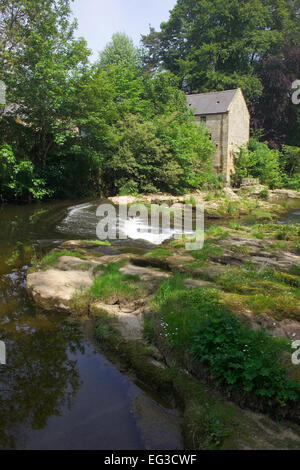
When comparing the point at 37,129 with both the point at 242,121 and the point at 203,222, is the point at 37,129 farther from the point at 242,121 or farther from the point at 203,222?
the point at 242,121

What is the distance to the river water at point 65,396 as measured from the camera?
325 cm

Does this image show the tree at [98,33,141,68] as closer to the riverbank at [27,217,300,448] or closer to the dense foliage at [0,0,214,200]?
the dense foliage at [0,0,214,200]

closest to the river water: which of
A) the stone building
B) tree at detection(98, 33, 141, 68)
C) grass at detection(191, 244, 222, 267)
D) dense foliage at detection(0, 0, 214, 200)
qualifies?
grass at detection(191, 244, 222, 267)

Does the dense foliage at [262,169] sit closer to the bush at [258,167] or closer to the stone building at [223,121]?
the bush at [258,167]

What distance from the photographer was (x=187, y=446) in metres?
3.15

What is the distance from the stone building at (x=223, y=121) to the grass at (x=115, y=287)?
26.4 metres

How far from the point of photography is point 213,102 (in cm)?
3200

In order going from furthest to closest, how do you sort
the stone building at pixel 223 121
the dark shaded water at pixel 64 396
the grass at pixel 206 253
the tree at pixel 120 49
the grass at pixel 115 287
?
1. the tree at pixel 120 49
2. the stone building at pixel 223 121
3. the grass at pixel 206 253
4. the grass at pixel 115 287
5. the dark shaded water at pixel 64 396

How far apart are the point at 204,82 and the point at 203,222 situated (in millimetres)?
31268

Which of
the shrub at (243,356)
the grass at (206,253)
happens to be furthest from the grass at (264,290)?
the grass at (206,253)

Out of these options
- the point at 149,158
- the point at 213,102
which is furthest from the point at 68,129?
the point at 213,102

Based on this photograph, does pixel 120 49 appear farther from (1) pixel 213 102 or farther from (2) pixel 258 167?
(2) pixel 258 167

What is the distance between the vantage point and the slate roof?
101 ft

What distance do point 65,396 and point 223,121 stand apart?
3037 cm
